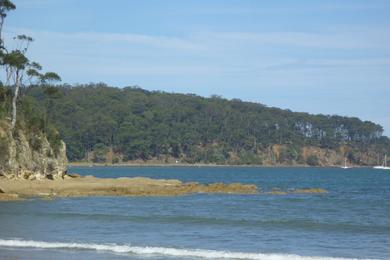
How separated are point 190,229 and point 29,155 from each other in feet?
105

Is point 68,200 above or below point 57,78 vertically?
below

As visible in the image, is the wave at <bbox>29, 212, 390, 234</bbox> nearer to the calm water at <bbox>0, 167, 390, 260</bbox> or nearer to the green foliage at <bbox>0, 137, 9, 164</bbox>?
the calm water at <bbox>0, 167, 390, 260</bbox>

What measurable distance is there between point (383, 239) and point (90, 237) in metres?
13.3

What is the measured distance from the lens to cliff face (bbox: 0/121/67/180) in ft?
195

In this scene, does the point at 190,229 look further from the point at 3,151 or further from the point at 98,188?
the point at 98,188

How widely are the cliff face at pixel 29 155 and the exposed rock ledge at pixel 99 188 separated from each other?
1065 mm

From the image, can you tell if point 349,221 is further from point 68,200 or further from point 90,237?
point 68,200

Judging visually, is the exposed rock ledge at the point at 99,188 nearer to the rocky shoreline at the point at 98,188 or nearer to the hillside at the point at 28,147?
the rocky shoreline at the point at 98,188

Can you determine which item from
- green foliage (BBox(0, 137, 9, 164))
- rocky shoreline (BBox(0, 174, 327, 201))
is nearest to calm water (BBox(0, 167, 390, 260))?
rocky shoreline (BBox(0, 174, 327, 201))

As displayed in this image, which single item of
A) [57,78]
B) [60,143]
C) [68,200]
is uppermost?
[57,78]

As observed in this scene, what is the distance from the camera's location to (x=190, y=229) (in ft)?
118

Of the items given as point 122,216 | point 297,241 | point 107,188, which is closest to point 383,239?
point 297,241

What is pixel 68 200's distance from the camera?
55.3 meters

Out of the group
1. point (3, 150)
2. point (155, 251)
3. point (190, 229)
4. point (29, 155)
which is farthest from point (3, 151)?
point (155, 251)
